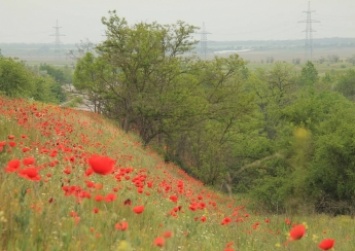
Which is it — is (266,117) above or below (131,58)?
below

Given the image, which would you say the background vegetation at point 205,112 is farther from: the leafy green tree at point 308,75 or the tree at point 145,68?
the leafy green tree at point 308,75

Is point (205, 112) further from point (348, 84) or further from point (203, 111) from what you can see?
point (348, 84)

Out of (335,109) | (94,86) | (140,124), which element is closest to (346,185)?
(335,109)

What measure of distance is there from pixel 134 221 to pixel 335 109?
22607mm

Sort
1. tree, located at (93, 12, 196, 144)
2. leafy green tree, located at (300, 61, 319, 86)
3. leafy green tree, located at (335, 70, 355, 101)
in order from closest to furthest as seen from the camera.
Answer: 1. tree, located at (93, 12, 196, 144)
2. leafy green tree, located at (300, 61, 319, 86)
3. leafy green tree, located at (335, 70, 355, 101)

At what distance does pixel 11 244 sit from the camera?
8.26 feet

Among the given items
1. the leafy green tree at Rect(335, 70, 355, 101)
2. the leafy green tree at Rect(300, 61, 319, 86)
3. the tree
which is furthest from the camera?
the leafy green tree at Rect(335, 70, 355, 101)

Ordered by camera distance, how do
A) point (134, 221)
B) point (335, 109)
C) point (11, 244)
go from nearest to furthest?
Result: point (11, 244) < point (134, 221) < point (335, 109)

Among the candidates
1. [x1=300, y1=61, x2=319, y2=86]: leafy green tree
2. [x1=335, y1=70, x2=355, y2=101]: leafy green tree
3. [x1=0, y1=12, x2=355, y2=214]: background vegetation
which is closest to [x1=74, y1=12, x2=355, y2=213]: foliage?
[x1=0, y1=12, x2=355, y2=214]: background vegetation

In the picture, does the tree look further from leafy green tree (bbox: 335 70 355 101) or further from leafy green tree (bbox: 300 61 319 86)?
leafy green tree (bbox: 335 70 355 101)

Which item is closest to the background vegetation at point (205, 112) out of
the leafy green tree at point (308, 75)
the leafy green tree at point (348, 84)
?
the leafy green tree at point (308, 75)

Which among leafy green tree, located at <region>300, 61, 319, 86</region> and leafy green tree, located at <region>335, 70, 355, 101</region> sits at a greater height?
leafy green tree, located at <region>300, 61, 319, 86</region>

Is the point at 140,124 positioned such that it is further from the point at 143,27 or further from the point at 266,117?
the point at 266,117

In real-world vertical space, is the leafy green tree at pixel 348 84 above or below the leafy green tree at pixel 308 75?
below
